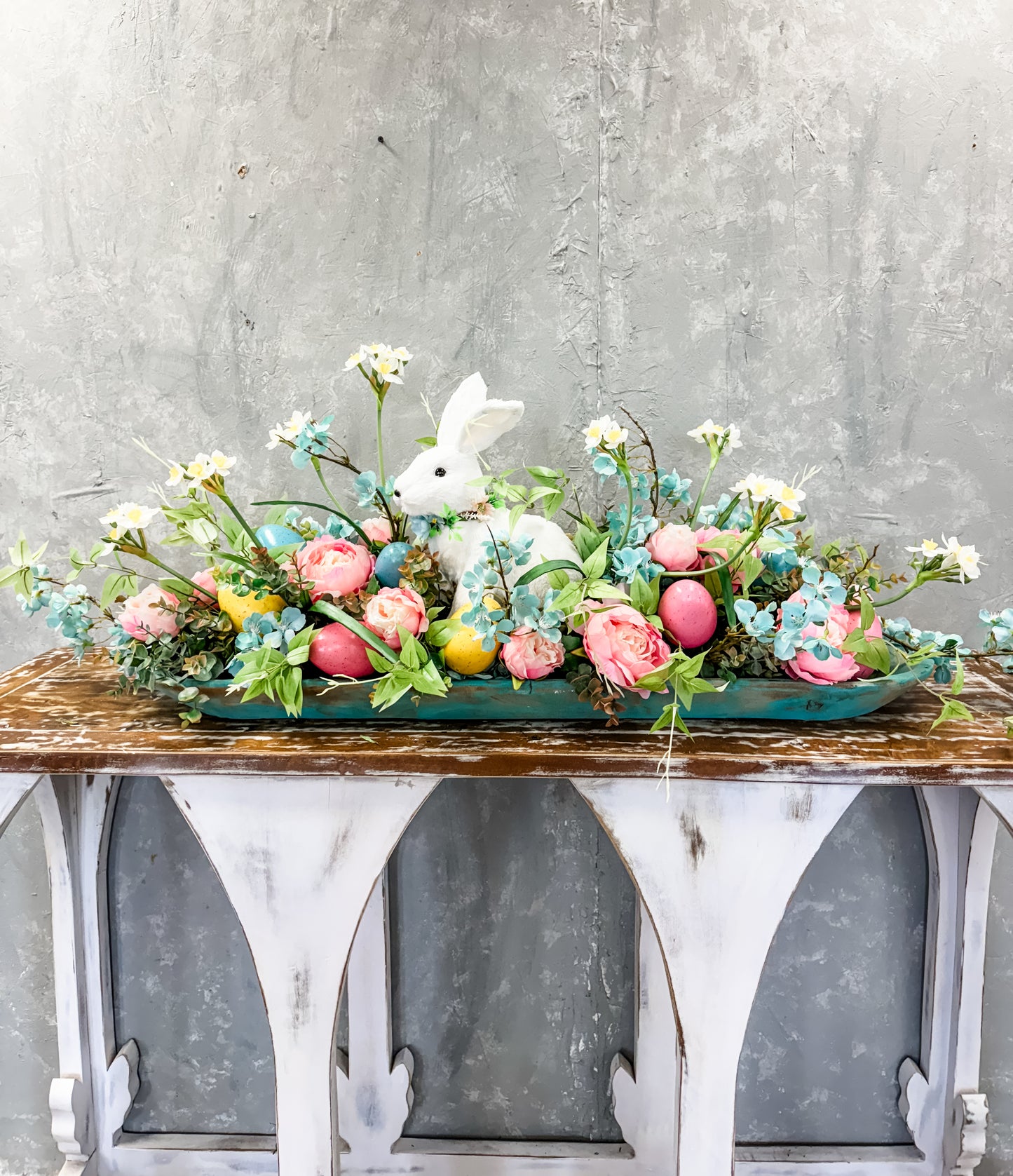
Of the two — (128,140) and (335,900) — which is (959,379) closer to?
(335,900)

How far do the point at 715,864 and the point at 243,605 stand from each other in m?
0.49

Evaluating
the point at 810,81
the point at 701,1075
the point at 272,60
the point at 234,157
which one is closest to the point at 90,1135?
the point at 701,1075

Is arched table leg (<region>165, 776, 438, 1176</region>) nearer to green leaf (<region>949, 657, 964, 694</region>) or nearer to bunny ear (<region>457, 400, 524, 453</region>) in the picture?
bunny ear (<region>457, 400, 524, 453</region>)

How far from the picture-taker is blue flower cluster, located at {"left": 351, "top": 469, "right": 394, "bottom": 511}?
33.6 inches

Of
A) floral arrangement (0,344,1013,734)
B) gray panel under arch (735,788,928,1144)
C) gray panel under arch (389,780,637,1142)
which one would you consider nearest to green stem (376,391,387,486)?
floral arrangement (0,344,1013,734)

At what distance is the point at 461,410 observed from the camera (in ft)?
2.72

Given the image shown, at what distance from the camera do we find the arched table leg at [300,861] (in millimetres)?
751

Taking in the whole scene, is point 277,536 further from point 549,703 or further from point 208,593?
point 549,703

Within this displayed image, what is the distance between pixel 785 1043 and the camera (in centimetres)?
116

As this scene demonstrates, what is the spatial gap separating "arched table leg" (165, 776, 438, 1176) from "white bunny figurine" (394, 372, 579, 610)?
204 mm

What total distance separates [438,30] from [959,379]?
30.1 inches

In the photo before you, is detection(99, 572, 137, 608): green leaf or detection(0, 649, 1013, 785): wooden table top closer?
detection(0, 649, 1013, 785): wooden table top

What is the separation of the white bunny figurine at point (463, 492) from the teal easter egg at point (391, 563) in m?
0.03

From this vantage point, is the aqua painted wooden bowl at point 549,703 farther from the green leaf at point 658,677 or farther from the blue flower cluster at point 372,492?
the blue flower cluster at point 372,492
